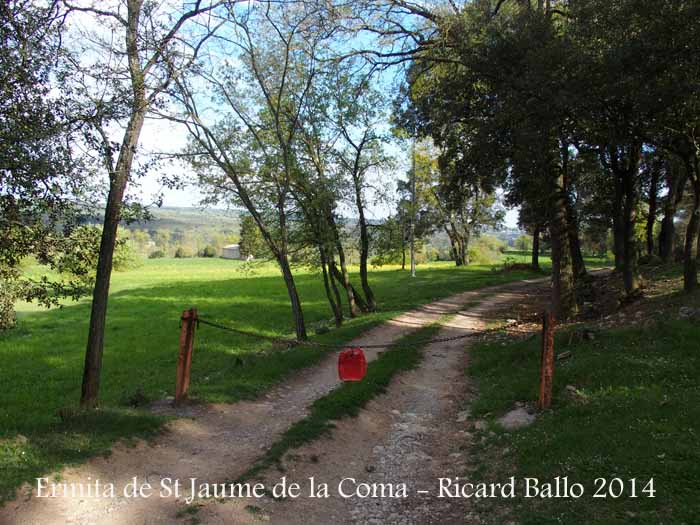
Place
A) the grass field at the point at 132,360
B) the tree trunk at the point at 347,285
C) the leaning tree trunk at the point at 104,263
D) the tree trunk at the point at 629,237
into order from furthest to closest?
the tree trunk at the point at 347,285 < the tree trunk at the point at 629,237 < the leaning tree trunk at the point at 104,263 < the grass field at the point at 132,360

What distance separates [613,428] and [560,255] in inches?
433

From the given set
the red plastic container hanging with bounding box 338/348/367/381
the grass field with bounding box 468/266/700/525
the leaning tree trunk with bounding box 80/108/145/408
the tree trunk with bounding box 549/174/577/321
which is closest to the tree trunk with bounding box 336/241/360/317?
the tree trunk with bounding box 549/174/577/321

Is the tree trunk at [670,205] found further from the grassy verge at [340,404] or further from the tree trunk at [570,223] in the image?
the grassy verge at [340,404]

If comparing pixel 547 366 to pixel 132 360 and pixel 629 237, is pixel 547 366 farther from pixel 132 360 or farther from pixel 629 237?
pixel 132 360

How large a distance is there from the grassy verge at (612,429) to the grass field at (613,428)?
0.01 meters

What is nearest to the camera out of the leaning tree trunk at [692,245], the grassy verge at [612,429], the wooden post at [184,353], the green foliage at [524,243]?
the grassy verge at [612,429]

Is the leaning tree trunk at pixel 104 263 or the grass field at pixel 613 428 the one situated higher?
the leaning tree trunk at pixel 104 263

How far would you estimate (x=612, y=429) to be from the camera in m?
6.34

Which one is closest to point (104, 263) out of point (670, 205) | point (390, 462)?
point (390, 462)

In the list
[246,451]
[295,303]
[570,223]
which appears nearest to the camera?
[246,451]

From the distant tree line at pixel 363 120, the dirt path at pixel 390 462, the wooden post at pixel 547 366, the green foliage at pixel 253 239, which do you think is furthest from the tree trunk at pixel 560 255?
the green foliage at pixel 253 239

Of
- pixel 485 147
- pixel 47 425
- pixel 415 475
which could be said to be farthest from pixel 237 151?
pixel 415 475

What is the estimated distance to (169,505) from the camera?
5.33 metres

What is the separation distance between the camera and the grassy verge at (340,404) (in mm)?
6673
